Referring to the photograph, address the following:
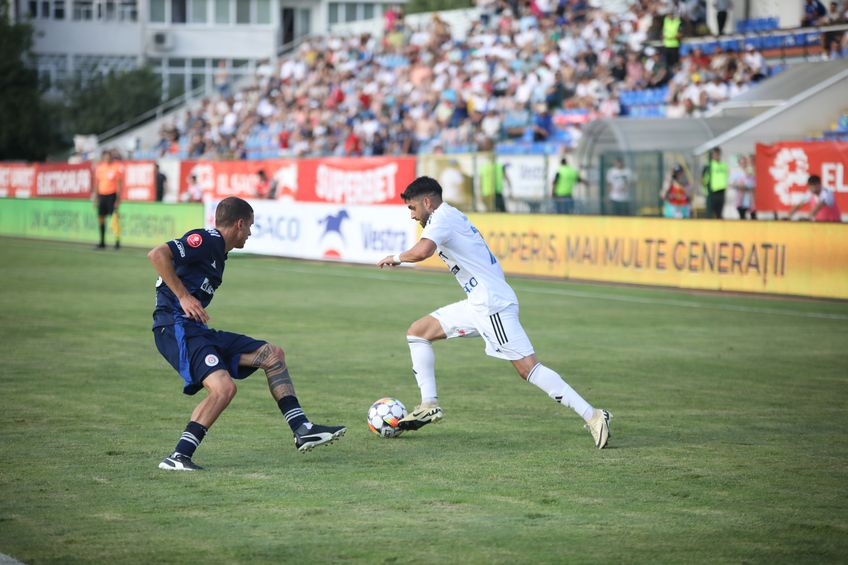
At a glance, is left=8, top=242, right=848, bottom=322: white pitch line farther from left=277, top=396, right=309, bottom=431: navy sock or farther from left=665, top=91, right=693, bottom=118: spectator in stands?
left=277, top=396, right=309, bottom=431: navy sock

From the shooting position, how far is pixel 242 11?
66.4 m

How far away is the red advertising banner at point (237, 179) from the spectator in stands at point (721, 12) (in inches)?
477

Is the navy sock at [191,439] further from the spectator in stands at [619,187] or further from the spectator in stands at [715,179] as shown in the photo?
the spectator in stands at [715,179]

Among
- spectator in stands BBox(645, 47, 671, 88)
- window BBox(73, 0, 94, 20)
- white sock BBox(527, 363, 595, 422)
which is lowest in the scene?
white sock BBox(527, 363, 595, 422)

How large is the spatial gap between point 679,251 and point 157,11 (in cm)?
4921

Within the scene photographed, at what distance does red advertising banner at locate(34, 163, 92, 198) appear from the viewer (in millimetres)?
41875

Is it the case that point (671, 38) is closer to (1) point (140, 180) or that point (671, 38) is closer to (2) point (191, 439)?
(1) point (140, 180)

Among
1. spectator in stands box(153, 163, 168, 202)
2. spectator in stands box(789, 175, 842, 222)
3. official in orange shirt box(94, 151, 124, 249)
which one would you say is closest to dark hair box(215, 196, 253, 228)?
spectator in stands box(789, 175, 842, 222)

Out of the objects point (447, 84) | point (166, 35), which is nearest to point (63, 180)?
point (447, 84)

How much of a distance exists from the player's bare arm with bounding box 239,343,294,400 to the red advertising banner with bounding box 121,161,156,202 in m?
32.6

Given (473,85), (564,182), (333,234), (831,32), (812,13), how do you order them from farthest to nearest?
1. (473,85)
2. (812,13)
3. (831,32)
4. (333,234)
5. (564,182)

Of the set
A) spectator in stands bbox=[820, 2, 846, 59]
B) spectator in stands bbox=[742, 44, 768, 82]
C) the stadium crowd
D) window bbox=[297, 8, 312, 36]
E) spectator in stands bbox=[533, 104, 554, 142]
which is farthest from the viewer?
window bbox=[297, 8, 312, 36]

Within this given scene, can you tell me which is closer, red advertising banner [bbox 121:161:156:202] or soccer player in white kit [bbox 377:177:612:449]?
soccer player in white kit [bbox 377:177:612:449]

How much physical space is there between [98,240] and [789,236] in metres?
21.1
